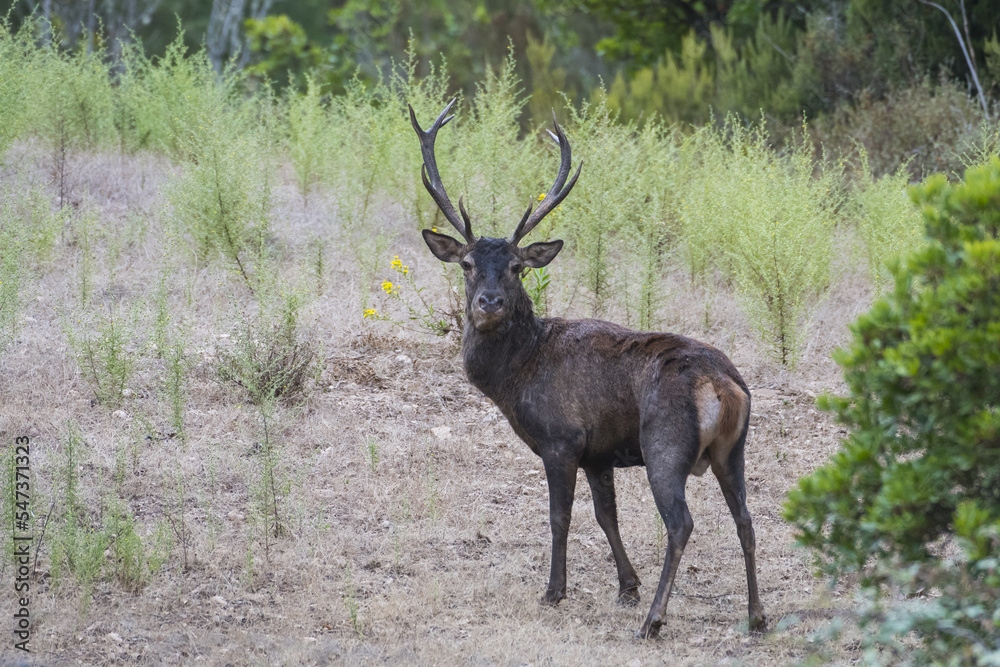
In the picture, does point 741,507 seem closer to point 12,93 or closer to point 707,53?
point 12,93

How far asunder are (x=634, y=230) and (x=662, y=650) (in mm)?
4520

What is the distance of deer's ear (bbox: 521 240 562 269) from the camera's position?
→ 604cm

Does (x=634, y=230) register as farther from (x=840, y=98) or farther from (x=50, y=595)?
(x=840, y=98)

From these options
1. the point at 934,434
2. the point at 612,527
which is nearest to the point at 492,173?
the point at 612,527

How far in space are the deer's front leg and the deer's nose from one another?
0.83m

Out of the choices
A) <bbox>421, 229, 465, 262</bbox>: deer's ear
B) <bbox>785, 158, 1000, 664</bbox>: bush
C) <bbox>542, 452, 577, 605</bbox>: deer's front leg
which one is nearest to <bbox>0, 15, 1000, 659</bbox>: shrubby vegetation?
<bbox>785, 158, 1000, 664</bbox>: bush

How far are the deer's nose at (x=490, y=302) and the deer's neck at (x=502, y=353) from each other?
0.22m

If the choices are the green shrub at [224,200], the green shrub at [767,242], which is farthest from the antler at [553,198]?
the green shrub at [224,200]

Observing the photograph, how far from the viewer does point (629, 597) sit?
554 cm

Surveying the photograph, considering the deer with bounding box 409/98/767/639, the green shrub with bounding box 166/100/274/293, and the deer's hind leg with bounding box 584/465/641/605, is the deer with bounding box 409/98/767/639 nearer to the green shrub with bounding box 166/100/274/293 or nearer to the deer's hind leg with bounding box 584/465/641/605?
the deer's hind leg with bounding box 584/465/641/605

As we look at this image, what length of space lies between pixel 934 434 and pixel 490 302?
8.86ft

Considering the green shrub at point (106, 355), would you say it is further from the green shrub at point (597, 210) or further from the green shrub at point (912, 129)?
the green shrub at point (912, 129)

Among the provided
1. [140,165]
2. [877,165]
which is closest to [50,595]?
[140,165]

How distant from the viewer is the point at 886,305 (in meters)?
3.30
